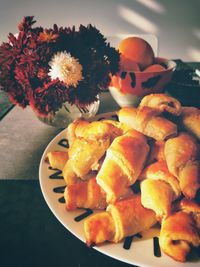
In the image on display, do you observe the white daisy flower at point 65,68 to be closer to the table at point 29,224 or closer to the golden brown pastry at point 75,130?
the golden brown pastry at point 75,130

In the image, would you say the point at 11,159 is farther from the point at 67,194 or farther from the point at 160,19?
the point at 160,19

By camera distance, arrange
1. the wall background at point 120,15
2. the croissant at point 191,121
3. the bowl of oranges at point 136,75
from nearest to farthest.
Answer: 1. the croissant at point 191,121
2. the bowl of oranges at point 136,75
3. the wall background at point 120,15

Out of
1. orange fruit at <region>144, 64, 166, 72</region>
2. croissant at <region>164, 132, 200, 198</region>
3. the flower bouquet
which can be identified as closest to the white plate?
croissant at <region>164, 132, 200, 198</region>

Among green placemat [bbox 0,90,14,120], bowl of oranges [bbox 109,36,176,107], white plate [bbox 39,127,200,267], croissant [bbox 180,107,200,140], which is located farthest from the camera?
green placemat [bbox 0,90,14,120]

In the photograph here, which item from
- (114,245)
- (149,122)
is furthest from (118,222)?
(149,122)

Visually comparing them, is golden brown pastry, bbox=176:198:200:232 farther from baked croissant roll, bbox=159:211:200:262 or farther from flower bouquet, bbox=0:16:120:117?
flower bouquet, bbox=0:16:120:117

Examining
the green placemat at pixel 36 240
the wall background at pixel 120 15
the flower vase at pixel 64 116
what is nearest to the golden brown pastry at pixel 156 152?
the green placemat at pixel 36 240

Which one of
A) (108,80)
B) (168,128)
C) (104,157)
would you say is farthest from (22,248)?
(108,80)
